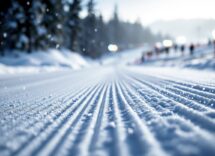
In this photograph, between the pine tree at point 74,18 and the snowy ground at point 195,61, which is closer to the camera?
the snowy ground at point 195,61

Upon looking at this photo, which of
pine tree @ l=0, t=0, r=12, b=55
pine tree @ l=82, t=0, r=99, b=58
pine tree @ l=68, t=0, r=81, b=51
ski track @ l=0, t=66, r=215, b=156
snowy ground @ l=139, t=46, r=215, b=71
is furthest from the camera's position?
pine tree @ l=82, t=0, r=99, b=58

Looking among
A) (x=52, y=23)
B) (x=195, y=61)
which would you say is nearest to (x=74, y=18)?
(x=52, y=23)

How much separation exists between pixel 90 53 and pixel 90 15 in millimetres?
10087

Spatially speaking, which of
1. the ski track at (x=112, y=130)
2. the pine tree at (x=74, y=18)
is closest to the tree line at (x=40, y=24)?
the pine tree at (x=74, y=18)

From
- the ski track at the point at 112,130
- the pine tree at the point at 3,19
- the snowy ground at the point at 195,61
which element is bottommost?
the ski track at the point at 112,130

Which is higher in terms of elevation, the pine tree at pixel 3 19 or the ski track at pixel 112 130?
the pine tree at pixel 3 19

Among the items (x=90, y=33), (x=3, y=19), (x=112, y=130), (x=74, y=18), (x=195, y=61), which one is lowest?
(x=112, y=130)

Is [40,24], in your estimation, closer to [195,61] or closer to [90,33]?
[195,61]

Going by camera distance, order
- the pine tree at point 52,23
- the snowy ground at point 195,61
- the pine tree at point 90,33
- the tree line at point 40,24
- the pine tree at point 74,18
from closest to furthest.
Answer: the snowy ground at point 195,61 < the tree line at point 40,24 < the pine tree at point 52,23 < the pine tree at point 74,18 < the pine tree at point 90,33

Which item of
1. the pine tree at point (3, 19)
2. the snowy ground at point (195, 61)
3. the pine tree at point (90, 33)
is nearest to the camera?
the snowy ground at point (195, 61)

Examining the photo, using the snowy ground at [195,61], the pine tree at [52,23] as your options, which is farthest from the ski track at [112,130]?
the pine tree at [52,23]

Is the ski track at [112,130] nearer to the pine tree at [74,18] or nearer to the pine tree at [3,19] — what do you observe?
the pine tree at [3,19]

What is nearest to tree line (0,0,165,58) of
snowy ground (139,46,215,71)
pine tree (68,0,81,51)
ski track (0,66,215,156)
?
pine tree (68,0,81,51)

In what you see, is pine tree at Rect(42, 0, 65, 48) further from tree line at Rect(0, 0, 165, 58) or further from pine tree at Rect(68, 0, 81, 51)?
pine tree at Rect(68, 0, 81, 51)
